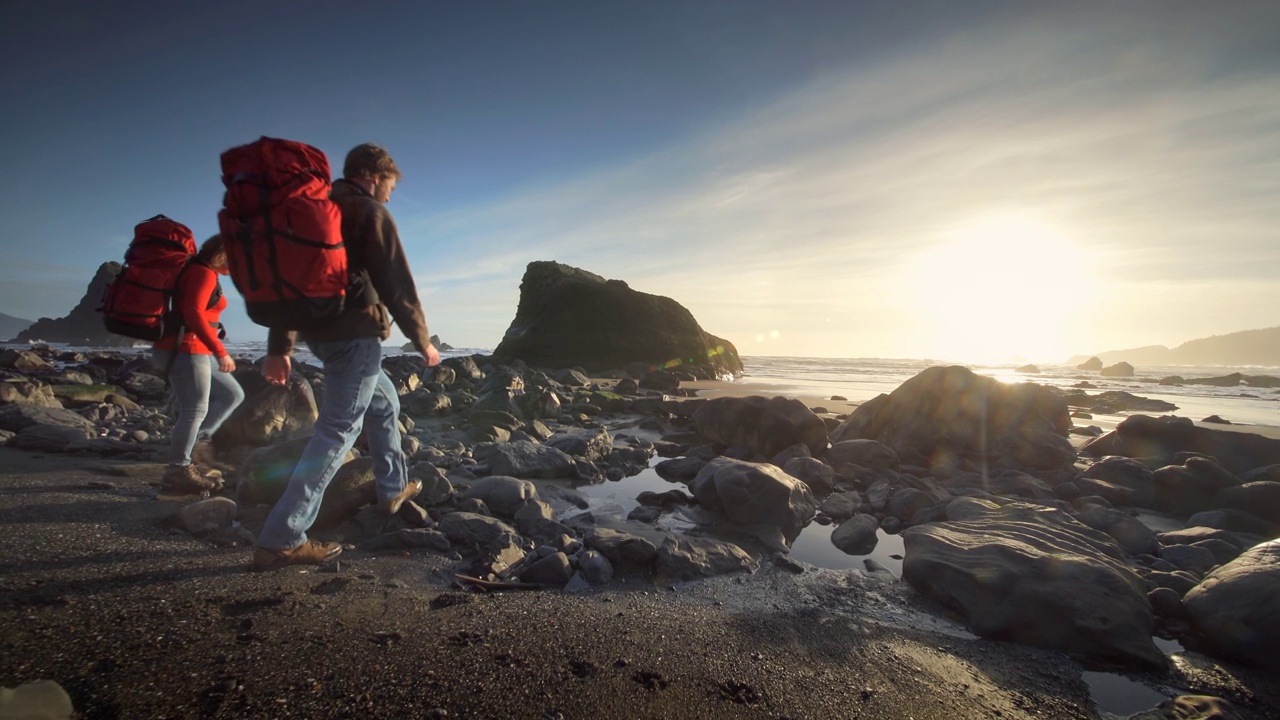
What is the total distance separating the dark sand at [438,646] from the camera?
1.93 m

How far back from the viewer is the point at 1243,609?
3.11m

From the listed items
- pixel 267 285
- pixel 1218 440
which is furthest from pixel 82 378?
pixel 1218 440

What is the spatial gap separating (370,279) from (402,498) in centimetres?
198

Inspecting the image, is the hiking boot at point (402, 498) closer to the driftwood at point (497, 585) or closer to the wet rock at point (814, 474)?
the driftwood at point (497, 585)

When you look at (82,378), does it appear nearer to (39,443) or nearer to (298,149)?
(39,443)

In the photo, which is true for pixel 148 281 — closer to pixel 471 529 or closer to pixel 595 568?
pixel 471 529

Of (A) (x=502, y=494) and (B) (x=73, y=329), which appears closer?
(A) (x=502, y=494)

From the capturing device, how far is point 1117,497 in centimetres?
665

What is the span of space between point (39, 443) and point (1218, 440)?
15857mm

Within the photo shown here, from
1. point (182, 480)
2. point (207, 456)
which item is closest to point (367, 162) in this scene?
point (182, 480)

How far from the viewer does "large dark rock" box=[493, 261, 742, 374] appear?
37.8 m

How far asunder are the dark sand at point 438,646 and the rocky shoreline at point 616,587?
0.01 metres

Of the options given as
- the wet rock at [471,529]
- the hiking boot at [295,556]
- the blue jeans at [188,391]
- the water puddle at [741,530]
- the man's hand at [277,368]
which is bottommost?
the water puddle at [741,530]

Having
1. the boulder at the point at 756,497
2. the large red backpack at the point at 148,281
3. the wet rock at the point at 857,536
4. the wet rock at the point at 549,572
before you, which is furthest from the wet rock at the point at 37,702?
the wet rock at the point at 857,536
